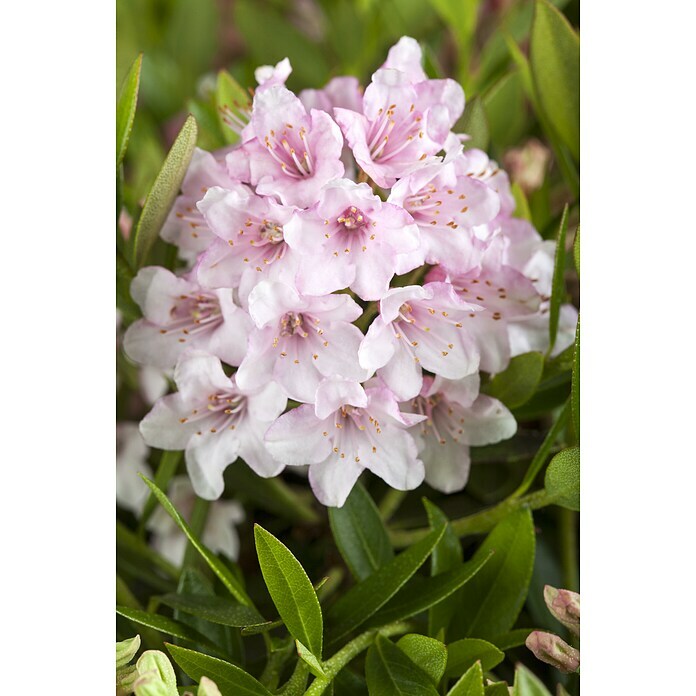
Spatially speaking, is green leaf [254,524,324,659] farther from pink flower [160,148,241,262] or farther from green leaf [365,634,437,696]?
pink flower [160,148,241,262]

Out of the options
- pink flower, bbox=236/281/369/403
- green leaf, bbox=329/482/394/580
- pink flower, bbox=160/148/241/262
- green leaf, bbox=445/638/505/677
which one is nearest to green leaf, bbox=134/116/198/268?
pink flower, bbox=160/148/241/262

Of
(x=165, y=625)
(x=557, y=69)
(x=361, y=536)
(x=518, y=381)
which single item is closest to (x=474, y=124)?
(x=557, y=69)

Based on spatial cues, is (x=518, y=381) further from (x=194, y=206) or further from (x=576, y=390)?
(x=194, y=206)

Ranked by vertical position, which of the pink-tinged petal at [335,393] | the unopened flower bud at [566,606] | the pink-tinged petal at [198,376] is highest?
the pink-tinged petal at [335,393]

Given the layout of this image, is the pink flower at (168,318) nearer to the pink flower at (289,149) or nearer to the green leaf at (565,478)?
the pink flower at (289,149)

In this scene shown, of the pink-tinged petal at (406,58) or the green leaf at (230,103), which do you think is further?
the green leaf at (230,103)

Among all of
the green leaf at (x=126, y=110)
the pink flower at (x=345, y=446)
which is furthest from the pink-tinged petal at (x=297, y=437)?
the green leaf at (x=126, y=110)
